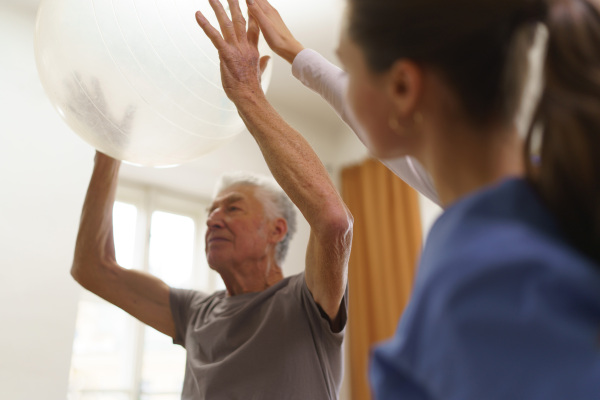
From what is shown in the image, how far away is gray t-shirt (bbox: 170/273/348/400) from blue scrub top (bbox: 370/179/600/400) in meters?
0.78

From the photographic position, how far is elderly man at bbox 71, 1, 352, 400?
1.03 metres

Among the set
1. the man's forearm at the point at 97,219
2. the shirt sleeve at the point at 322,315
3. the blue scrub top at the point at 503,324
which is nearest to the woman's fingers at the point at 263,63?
the shirt sleeve at the point at 322,315

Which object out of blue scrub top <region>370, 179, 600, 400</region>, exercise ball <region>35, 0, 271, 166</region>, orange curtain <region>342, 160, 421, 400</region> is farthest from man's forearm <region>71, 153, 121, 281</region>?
orange curtain <region>342, 160, 421, 400</region>

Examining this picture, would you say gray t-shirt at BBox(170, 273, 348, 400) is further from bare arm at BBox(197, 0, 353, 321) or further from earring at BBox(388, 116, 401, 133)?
earring at BBox(388, 116, 401, 133)

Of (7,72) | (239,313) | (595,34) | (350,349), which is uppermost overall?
(7,72)

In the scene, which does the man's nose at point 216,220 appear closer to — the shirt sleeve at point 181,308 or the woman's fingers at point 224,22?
the shirt sleeve at point 181,308

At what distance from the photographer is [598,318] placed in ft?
1.28

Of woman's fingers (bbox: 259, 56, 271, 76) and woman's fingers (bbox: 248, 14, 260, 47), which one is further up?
woman's fingers (bbox: 248, 14, 260, 47)

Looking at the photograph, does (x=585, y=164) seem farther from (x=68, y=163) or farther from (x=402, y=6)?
(x=68, y=163)

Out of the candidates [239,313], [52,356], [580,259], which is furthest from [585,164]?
[52,356]

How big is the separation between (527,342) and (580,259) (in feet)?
0.25

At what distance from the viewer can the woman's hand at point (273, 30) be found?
3.59 ft

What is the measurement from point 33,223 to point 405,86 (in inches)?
82.5

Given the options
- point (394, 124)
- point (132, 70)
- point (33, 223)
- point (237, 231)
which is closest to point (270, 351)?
point (237, 231)
